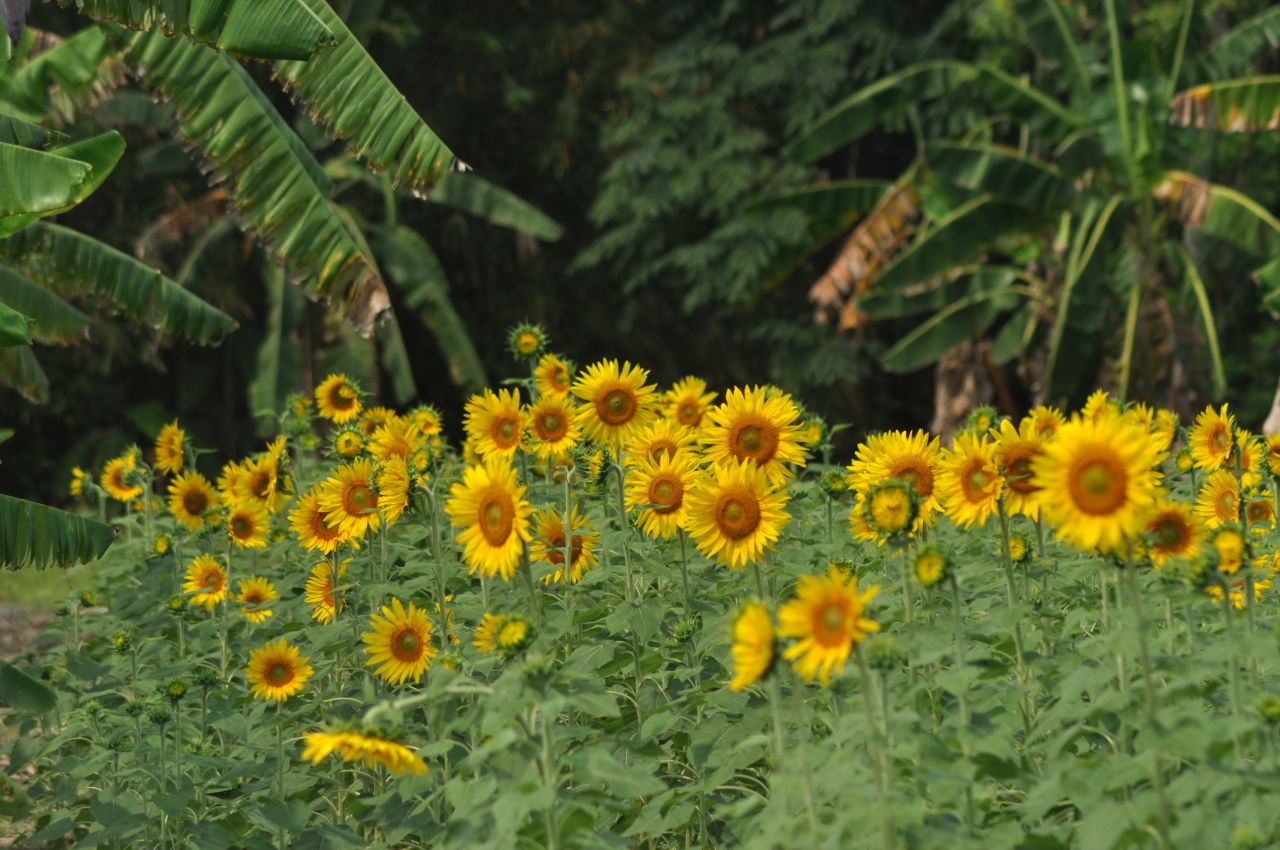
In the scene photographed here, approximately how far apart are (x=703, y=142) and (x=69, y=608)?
15325mm

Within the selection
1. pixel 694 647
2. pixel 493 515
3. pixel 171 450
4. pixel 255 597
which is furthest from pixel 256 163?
pixel 493 515

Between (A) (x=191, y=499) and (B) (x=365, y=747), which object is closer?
(B) (x=365, y=747)

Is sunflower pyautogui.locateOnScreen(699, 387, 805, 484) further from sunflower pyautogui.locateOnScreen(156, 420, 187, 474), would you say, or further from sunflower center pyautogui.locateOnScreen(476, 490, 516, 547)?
sunflower pyautogui.locateOnScreen(156, 420, 187, 474)

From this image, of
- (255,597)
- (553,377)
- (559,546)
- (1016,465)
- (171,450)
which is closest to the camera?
(1016,465)

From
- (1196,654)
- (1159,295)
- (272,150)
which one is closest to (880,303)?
(1159,295)

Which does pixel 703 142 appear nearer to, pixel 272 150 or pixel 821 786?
pixel 272 150

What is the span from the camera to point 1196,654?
3.55 metres

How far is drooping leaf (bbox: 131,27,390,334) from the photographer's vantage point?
6910 mm

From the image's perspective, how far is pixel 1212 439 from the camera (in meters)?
4.53

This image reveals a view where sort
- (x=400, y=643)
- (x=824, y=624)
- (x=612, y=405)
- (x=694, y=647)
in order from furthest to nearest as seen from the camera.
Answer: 1. (x=612, y=405)
2. (x=694, y=647)
3. (x=400, y=643)
4. (x=824, y=624)

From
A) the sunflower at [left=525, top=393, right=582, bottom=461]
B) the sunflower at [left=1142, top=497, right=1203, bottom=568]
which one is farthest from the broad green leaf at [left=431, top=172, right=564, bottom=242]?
the sunflower at [left=1142, top=497, right=1203, bottom=568]

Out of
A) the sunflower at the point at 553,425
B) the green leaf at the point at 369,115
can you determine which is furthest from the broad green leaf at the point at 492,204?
the sunflower at the point at 553,425

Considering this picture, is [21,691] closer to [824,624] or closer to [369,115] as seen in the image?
[824,624]

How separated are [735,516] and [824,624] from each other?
1.06m
